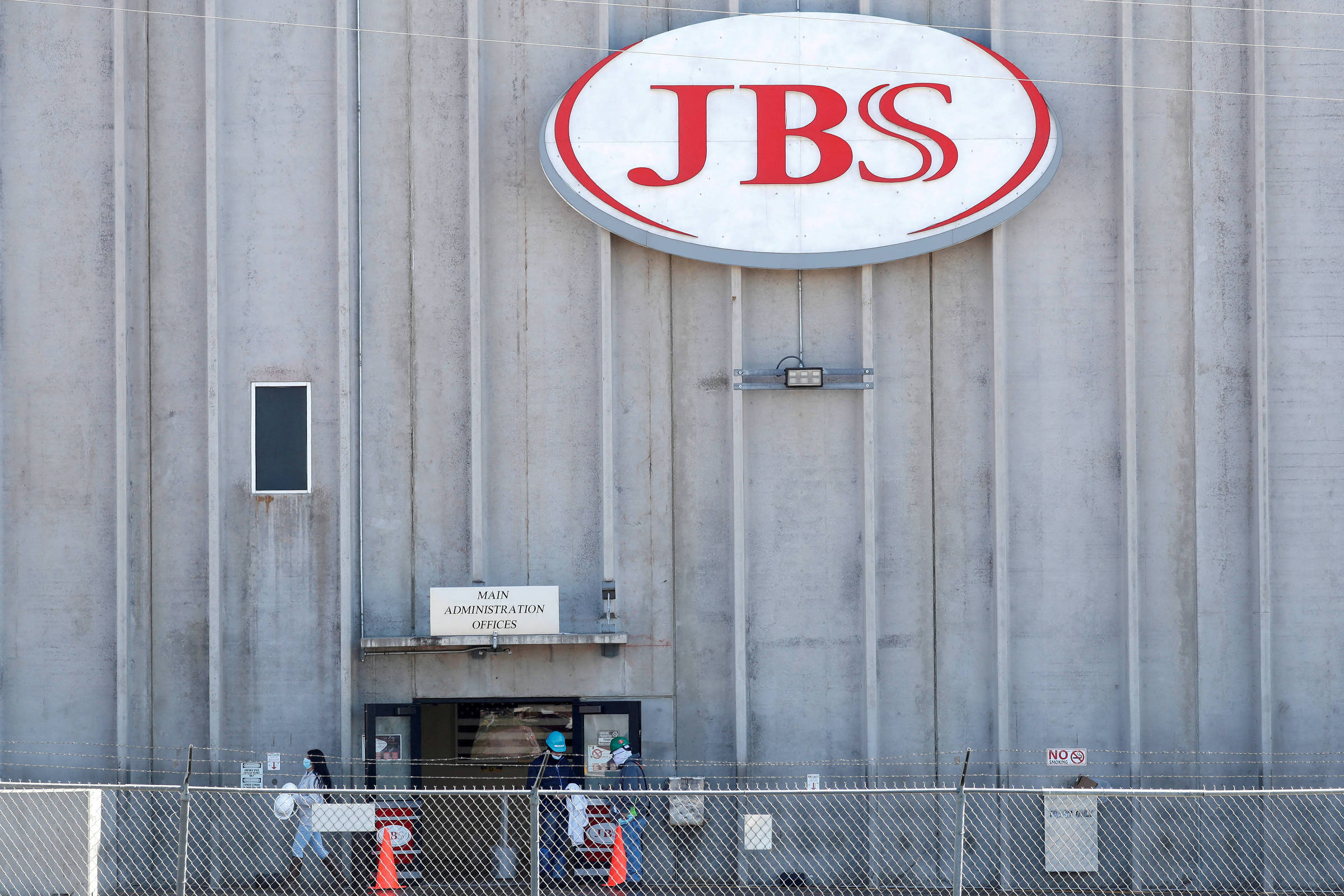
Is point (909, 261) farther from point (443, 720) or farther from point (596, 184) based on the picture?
point (443, 720)

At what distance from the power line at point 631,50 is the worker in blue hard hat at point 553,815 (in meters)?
7.29

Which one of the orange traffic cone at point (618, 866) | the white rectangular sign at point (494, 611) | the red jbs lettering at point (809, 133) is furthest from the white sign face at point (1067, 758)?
the red jbs lettering at point (809, 133)

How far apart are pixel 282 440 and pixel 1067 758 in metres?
8.90

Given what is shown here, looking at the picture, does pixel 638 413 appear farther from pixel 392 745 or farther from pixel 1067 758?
pixel 1067 758

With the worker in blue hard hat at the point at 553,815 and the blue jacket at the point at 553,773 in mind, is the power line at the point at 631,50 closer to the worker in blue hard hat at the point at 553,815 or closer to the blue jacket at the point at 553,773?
the worker in blue hard hat at the point at 553,815

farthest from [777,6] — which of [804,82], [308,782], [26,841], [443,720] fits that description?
[26,841]

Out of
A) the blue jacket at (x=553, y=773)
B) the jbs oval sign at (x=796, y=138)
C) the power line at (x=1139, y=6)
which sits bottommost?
the blue jacket at (x=553, y=773)

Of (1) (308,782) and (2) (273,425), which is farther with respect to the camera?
(2) (273,425)

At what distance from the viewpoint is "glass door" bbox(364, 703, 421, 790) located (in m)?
12.9

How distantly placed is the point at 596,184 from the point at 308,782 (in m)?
6.71

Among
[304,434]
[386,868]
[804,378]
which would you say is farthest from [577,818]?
[804,378]

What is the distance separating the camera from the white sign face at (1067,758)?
13.1 m

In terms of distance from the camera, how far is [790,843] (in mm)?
13234

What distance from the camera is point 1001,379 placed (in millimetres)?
13164
